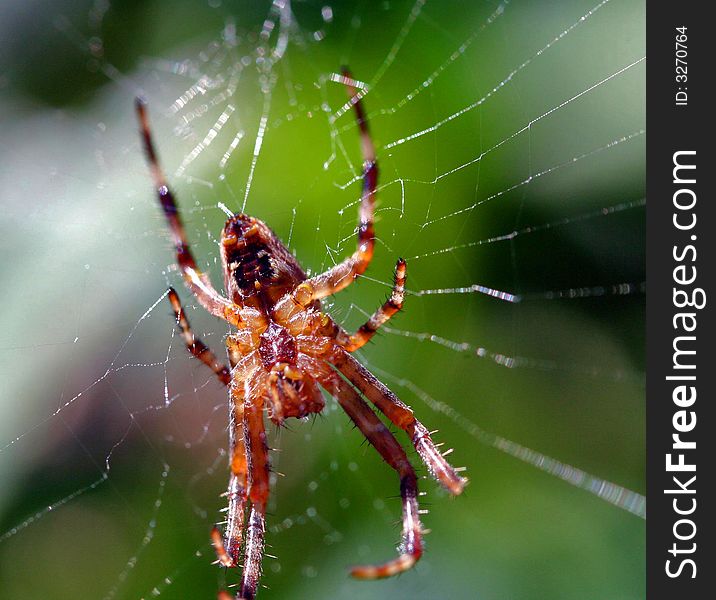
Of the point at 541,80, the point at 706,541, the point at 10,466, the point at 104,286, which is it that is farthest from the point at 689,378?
the point at 10,466

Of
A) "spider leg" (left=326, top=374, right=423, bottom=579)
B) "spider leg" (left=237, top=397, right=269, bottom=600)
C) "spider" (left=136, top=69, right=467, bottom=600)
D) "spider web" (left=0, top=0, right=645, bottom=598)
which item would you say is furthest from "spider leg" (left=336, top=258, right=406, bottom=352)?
"spider web" (left=0, top=0, right=645, bottom=598)

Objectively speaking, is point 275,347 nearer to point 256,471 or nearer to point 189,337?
point 189,337

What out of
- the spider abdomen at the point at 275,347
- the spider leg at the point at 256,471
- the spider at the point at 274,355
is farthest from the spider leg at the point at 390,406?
the spider leg at the point at 256,471

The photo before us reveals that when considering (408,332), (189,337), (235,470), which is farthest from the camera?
(408,332)

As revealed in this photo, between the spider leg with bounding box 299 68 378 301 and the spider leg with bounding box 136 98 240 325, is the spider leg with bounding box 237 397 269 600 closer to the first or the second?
the spider leg with bounding box 136 98 240 325

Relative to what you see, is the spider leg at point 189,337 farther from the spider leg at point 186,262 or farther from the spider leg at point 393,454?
the spider leg at point 393,454

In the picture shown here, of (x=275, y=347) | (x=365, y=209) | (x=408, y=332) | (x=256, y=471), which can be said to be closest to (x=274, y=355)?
(x=275, y=347)
